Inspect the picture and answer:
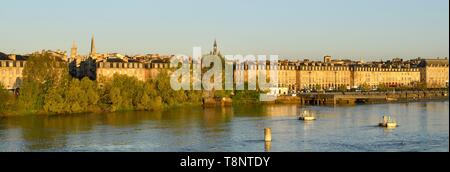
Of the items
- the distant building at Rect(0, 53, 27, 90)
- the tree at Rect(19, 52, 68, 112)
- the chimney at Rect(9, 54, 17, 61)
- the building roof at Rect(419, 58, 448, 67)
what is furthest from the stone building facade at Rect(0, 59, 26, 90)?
the building roof at Rect(419, 58, 448, 67)

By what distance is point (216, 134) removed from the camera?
22.9 m

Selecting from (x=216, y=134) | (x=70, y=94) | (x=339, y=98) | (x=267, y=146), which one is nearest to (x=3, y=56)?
(x=70, y=94)

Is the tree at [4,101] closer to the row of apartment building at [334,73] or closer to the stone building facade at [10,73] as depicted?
the stone building facade at [10,73]

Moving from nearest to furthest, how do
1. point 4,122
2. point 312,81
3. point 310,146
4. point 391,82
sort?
point 310,146 → point 4,122 → point 312,81 → point 391,82

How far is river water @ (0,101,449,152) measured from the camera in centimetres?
1934

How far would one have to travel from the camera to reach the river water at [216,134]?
1934 centimetres

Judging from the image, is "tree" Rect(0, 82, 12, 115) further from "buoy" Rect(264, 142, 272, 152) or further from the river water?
"buoy" Rect(264, 142, 272, 152)

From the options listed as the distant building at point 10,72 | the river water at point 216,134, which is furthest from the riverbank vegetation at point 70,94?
the distant building at point 10,72

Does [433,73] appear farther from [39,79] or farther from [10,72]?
[39,79]

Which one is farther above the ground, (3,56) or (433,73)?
(3,56)

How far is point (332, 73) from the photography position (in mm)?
73812
